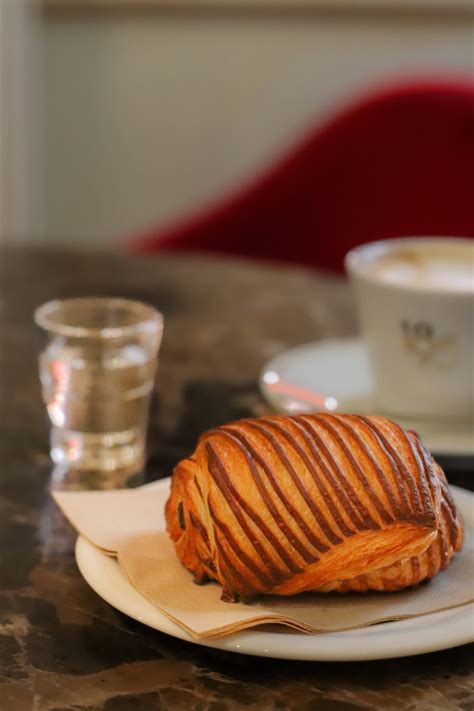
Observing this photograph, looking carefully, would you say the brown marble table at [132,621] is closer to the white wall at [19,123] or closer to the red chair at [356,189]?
the red chair at [356,189]

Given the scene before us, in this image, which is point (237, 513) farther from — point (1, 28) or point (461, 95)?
point (1, 28)

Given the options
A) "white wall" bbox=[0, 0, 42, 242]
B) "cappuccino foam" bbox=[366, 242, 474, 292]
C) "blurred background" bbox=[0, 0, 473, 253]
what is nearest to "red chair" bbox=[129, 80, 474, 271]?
"blurred background" bbox=[0, 0, 473, 253]

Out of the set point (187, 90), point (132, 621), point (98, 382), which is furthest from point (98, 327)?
point (187, 90)

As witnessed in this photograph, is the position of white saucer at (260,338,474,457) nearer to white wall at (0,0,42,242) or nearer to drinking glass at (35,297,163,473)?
drinking glass at (35,297,163,473)

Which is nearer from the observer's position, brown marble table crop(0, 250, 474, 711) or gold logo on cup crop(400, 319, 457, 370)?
brown marble table crop(0, 250, 474, 711)

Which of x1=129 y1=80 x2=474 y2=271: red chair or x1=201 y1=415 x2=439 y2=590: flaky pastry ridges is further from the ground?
x1=201 y1=415 x2=439 y2=590: flaky pastry ridges

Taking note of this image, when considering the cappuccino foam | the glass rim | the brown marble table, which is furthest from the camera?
the cappuccino foam

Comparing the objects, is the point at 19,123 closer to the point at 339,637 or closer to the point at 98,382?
the point at 98,382

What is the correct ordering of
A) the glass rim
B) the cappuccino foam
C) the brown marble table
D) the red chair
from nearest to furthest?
1. the brown marble table
2. the glass rim
3. the cappuccino foam
4. the red chair
